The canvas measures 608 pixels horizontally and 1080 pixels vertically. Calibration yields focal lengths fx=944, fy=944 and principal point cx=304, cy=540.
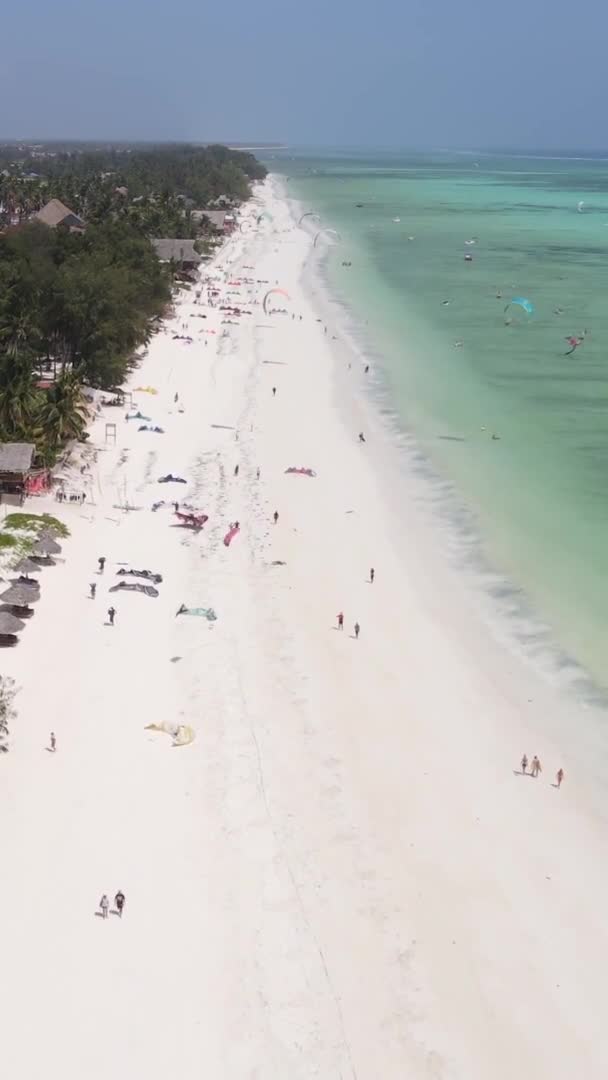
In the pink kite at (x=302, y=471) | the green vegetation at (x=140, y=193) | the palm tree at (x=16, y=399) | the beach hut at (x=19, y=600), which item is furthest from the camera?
the green vegetation at (x=140, y=193)

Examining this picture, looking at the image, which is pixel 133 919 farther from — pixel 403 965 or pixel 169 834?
pixel 403 965

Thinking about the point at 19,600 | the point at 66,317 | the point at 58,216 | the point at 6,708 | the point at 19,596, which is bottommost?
the point at 6,708

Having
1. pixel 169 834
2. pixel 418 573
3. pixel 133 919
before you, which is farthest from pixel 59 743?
pixel 418 573

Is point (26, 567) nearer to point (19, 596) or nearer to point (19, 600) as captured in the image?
point (19, 596)

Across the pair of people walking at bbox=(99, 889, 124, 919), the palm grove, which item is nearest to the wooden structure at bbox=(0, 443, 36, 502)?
the palm grove

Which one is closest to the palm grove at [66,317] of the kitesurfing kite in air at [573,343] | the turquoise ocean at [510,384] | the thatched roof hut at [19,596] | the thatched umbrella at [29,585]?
the thatched umbrella at [29,585]

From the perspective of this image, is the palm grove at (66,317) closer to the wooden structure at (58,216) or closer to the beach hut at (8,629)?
the beach hut at (8,629)

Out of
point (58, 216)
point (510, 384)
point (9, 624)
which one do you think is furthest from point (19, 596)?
point (58, 216)
